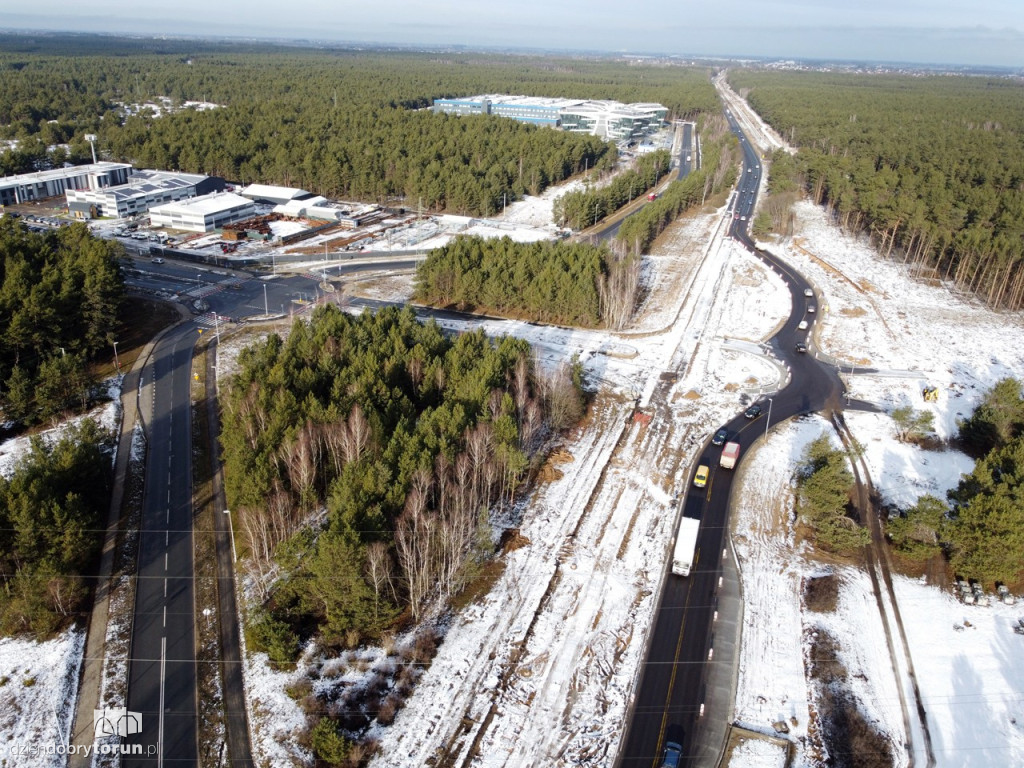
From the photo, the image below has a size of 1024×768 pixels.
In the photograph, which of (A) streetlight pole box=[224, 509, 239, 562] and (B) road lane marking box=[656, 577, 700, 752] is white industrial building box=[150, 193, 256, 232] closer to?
(A) streetlight pole box=[224, 509, 239, 562]

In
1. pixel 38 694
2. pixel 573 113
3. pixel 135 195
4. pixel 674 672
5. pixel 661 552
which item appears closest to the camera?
pixel 38 694

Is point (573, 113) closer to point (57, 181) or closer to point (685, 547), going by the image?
point (57, 181)

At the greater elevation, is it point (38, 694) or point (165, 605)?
point (165, 605)

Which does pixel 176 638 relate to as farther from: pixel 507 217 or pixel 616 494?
pixel 507 217

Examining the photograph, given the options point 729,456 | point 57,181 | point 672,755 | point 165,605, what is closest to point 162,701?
point 165,605

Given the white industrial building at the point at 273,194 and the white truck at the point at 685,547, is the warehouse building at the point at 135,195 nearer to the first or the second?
the white industrial building at the point at 273,194

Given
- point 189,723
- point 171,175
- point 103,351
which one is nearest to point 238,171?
point 171,175
